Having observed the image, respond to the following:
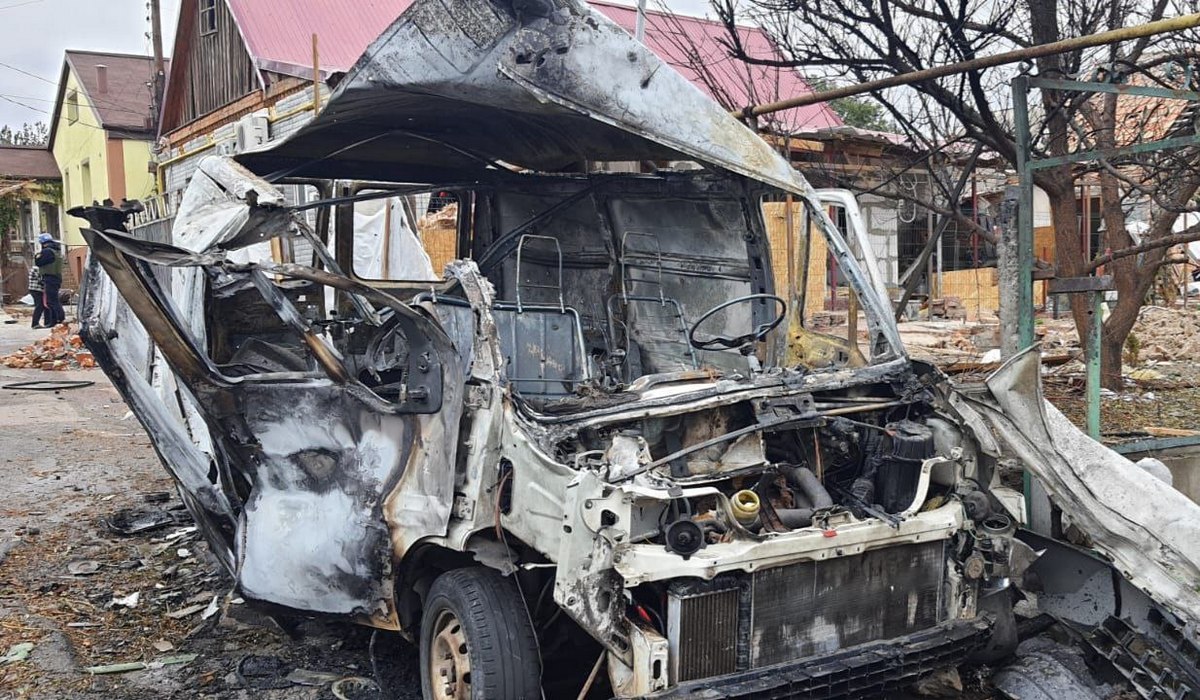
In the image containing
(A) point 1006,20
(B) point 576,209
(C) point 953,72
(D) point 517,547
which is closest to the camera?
(D) point 517,547

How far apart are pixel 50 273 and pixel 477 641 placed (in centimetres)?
1901

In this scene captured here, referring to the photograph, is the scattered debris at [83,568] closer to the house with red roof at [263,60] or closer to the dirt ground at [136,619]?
the dirt ground at [136,619]

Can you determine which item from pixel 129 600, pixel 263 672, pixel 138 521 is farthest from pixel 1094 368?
pixel 138 521

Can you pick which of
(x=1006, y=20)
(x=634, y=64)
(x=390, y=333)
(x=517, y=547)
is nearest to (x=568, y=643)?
(x=517, y=547)

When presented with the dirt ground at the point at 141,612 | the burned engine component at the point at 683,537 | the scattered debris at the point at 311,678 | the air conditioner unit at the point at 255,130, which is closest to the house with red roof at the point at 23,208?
the air conditioner unit at the point at 255,130

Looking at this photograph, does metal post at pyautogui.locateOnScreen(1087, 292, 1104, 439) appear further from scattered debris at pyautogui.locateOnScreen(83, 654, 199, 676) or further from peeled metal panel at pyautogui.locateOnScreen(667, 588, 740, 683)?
scattered debris at pyautogui.locateOnScreen(83, 654, 199, 676)

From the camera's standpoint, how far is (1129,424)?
7801 mm

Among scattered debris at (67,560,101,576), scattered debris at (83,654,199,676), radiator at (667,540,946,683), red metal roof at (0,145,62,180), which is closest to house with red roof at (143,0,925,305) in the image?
scattered debris at (67,560,101,576)

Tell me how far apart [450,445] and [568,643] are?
35.2 inches

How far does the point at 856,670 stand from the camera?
3.41 m

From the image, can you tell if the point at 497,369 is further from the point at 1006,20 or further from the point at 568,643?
the point at 1006,20

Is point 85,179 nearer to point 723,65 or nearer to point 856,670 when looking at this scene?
point 723,65

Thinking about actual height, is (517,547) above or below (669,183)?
below

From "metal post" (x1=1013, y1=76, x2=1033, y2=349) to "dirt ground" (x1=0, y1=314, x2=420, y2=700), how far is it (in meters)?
3.62
